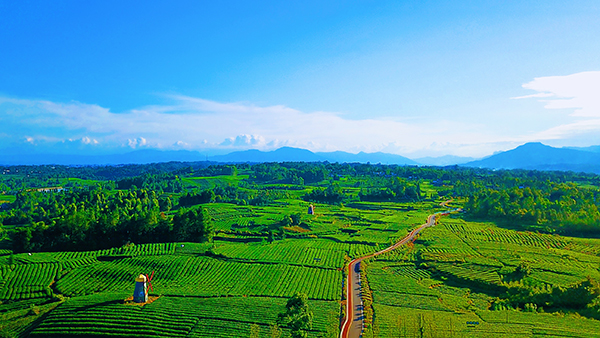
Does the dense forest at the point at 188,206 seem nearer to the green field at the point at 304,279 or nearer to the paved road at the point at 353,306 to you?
the green field at the point at 304,279

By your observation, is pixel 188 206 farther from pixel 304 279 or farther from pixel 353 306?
pixel 353 306

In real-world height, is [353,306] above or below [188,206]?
below

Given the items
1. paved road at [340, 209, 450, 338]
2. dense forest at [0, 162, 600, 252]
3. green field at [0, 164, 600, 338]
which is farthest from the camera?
dense forest at [0, 162, 600, 252]

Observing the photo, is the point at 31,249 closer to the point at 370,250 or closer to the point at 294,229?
the point at 294,229

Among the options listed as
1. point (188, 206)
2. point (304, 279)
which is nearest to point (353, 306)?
point (304, 279)

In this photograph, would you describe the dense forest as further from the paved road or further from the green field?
the paved road

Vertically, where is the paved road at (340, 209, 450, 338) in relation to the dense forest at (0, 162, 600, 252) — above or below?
below

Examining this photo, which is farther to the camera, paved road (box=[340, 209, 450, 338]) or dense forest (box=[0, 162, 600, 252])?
dense forest (box=[0, 162, 600, 252])

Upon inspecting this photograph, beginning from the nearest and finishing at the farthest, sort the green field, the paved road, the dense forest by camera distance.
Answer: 1. the paved road
2. the green field
3. the dense forest

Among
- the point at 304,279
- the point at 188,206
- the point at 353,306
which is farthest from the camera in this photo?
the point at 188,206

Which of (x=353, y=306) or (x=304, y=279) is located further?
(x=304, y=279)

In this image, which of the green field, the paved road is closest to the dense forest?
the green field

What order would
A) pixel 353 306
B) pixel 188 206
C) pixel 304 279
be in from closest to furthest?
1. pixel 353 306
2. pixel 304 279
3. pixel 188 206
